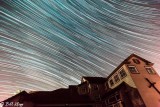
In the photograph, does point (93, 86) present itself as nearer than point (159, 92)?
No

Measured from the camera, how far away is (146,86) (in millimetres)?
22250

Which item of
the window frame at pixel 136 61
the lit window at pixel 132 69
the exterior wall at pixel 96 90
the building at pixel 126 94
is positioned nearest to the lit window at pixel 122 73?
the building at pixel 126 94

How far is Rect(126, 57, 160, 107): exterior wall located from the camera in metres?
A: 20.3

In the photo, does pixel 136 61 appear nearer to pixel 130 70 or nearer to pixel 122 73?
pixel 130 70

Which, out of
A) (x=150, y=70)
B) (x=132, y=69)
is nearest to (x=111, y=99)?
(x=132, y=69)

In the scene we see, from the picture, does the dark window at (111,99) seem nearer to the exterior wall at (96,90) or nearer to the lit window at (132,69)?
the exterior wall at (96,90)

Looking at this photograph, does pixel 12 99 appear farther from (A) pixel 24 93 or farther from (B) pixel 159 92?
(B) pixel 159 92

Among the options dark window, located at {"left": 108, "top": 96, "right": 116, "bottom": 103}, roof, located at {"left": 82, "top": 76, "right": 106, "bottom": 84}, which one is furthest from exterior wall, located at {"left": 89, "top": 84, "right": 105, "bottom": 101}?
dark window, located at {"left": 108, "top": 96, "right": 116, "bottom": 103}

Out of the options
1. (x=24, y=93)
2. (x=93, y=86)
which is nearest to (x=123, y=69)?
(x=93, y=86)

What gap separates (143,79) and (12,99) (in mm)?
22101

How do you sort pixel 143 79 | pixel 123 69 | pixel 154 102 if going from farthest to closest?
pixel 123 69, pixel 143 79, pixel 154 102

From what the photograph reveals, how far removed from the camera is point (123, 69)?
84.0ft

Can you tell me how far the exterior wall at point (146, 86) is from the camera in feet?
66.5

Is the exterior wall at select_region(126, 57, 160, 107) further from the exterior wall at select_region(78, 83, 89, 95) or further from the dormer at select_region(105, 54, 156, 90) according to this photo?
the exterior wall at select_region(78, 83, 89, 95)
